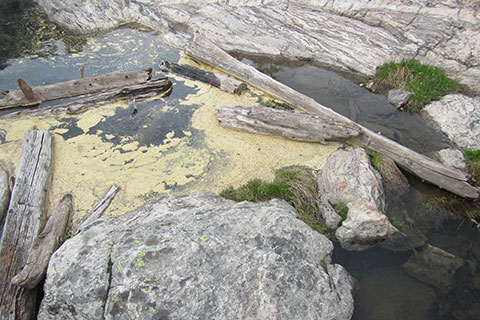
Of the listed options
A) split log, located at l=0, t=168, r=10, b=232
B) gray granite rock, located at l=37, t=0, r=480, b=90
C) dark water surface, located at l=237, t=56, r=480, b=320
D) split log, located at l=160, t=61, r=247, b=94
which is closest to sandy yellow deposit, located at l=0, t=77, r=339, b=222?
split log, located at l=0, t=168, r=10, b=232

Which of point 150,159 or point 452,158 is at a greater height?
point 452,158

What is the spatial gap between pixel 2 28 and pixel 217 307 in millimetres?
17052

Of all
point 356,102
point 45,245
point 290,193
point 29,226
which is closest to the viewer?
point 45,245

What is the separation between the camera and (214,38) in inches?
524

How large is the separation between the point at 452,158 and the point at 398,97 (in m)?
3.19

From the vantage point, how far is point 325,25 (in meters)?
12.7

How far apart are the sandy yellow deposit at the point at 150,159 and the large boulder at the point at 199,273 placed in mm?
1905

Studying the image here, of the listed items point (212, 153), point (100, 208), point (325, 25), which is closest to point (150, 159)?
point (212, 153)

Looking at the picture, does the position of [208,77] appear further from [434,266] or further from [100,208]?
[434,266]

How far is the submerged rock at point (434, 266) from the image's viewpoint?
542cm

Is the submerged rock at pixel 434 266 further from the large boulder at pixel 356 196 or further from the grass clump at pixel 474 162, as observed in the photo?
the grass clump at pixel 474 162

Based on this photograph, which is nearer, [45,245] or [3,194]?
[45,245]

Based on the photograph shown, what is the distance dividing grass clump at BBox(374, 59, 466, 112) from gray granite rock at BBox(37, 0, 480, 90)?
1.86 feet

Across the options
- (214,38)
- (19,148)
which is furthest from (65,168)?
(214,38)
